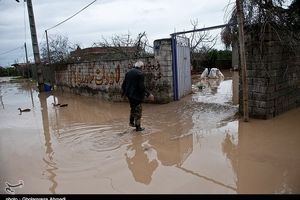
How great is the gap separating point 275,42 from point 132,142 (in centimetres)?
412

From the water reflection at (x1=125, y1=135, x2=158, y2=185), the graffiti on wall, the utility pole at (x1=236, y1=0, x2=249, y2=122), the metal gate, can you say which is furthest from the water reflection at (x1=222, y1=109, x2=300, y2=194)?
the graffiti on wall

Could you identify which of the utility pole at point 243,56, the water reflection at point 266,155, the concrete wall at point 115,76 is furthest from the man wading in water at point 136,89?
the concrete wall at point 115,76

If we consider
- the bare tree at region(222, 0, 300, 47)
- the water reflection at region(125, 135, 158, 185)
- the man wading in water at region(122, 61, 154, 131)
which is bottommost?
the water reflection at region(125, 135, 158, 185)

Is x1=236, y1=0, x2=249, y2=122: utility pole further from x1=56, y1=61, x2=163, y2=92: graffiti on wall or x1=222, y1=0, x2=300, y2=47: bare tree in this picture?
x1=56, y1=61, x2=163, y2=92: graffiti on wall

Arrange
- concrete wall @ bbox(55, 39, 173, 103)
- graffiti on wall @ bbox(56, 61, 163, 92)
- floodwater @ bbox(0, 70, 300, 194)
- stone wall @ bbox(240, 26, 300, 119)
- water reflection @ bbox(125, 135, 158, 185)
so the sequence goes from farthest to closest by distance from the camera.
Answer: graffiti on wall @ bbox(56, 61, 163, 92), concrete wall @ bbox(55, 39, 173, 103), stone wall @ bbox(240, 26, 300, 119), water reflection @ bbox(125, 135, 158, 185), floodwater @ bbox(0, 70, 300, 194)

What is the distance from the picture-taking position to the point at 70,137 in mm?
6984

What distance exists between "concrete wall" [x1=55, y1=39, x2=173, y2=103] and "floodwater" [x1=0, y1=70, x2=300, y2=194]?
1.80 metres

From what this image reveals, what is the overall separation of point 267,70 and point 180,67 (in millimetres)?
4092

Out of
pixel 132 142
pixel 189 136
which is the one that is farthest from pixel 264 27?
pixel 132 142

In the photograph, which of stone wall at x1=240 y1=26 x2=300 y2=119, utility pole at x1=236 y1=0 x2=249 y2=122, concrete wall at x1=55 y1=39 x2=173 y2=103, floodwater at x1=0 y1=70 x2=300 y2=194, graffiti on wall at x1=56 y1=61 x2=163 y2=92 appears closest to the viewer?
floodwater at x1=0 y1=70 x2=300 y2=194

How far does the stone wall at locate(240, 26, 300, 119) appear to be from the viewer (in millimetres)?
6953

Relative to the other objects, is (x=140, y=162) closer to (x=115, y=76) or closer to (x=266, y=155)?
(x=266, y=155)

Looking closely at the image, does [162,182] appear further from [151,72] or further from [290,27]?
[151,72]

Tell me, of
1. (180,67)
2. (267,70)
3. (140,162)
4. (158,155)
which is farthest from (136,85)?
(180,67)
